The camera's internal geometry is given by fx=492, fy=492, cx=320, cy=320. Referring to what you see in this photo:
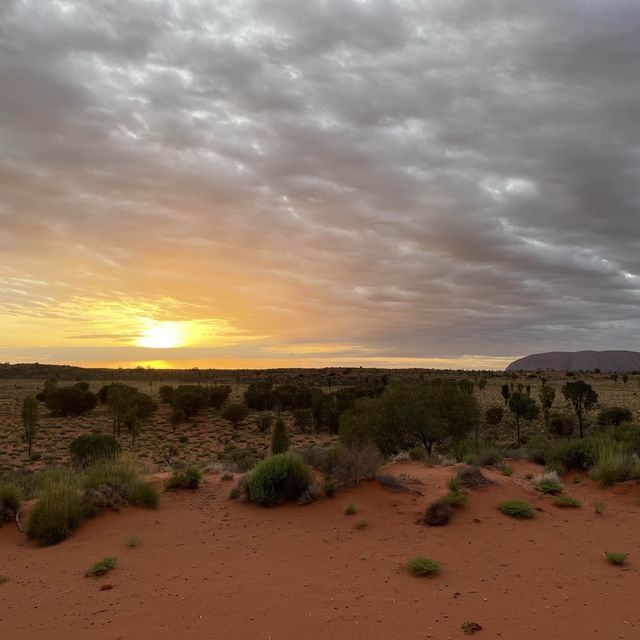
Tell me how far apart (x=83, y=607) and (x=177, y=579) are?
1.36 metres

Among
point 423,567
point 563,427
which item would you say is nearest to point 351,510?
point 423,567

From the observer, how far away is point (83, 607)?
701 centimetres

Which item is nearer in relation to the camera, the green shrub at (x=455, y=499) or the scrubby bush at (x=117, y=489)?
the green shrub at (x=455, y=499)

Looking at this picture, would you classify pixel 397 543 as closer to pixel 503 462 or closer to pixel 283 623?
pixel 283 623

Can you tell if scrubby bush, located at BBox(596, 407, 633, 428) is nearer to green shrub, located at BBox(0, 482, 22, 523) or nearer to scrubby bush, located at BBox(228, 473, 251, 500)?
scrubby bush, located at BBox(228, 473, 251, 500)

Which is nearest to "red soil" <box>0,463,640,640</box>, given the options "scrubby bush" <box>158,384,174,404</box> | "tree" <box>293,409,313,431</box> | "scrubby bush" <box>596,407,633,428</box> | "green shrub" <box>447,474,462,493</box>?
"green shrub" <box>447,474,462,493</box>

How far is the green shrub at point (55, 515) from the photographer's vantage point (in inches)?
379

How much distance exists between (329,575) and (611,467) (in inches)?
346

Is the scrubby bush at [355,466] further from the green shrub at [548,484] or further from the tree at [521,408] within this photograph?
the tree at [521,408]

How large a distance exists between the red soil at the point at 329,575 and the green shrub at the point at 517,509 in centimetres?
24

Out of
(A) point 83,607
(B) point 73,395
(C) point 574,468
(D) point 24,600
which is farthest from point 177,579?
(B) point 73,395

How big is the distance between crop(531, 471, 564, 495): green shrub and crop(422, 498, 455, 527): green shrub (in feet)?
9.98

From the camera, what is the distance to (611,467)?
12648mm

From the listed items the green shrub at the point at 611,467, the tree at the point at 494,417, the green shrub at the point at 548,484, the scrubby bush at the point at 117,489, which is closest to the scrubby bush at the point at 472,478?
the green shrub at the point at 548,484
